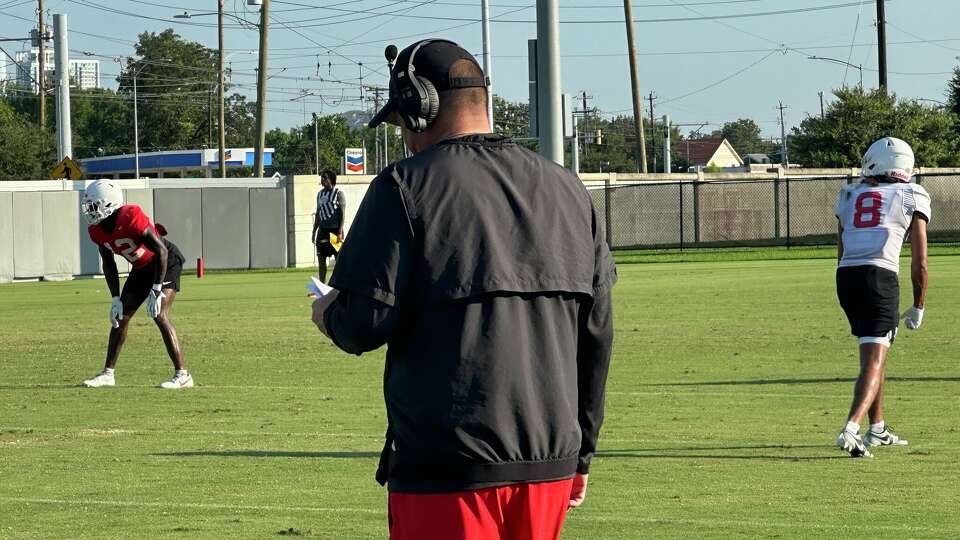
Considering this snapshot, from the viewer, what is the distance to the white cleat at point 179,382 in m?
15.0

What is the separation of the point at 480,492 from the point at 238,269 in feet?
133

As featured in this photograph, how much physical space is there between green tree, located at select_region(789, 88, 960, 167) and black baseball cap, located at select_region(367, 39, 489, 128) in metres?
62.0

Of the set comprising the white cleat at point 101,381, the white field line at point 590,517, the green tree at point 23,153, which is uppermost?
the green tree at point 23,153

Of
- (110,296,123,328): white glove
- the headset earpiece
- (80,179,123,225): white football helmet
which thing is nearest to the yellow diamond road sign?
(110,296,123,328): white glove

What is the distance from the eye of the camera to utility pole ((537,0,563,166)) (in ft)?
33.4

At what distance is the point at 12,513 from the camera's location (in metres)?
8.62

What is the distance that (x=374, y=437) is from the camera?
1135 cm

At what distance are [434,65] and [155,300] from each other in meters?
10.8

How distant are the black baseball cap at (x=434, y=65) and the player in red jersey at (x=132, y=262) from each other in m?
10.2

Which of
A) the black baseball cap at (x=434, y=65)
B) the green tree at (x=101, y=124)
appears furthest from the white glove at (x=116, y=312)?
the green tree at (x=101, y=124)

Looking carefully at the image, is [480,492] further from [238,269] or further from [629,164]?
[629,164]

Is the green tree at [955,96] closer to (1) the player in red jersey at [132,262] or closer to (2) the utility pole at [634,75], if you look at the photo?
(2) the utility pole at [634,75]

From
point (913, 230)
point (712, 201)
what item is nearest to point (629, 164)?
point (712, 201)

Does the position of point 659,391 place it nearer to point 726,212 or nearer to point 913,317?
point 913,317
